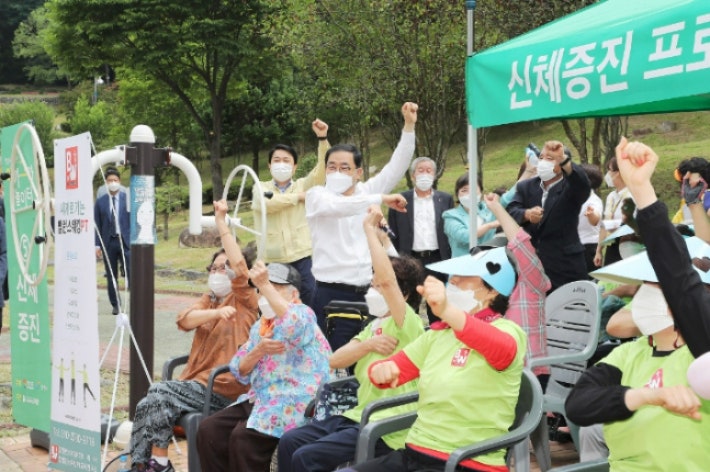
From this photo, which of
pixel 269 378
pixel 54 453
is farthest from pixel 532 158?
pixel 54 453

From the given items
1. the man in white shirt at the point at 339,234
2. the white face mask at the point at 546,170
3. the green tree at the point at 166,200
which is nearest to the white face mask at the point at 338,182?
the man in white shirt at the point at 339,234

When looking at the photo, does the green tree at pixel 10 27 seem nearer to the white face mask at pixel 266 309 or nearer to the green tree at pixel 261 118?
the green tree at pixel 261 118

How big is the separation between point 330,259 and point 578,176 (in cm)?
165

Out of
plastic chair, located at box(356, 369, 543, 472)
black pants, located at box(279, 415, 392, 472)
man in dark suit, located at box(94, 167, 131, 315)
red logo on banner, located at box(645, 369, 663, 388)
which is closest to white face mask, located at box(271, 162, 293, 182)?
black pants, located at box(279, 415, 392, 472)

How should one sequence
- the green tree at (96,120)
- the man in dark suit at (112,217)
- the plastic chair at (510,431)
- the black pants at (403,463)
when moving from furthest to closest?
the green tree at (96,120), the man in dark suit at (112,217), the black pants at (403,463), the plastic chair at (510,431)

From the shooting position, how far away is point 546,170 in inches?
236

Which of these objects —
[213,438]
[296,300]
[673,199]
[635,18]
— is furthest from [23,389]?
[673,199]

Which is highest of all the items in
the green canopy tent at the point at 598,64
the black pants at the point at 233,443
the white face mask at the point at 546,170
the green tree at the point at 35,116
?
the green tree at the point at 35,116

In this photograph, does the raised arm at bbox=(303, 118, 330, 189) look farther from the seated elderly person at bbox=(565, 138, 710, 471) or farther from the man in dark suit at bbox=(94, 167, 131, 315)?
the man in dark suit at bbox=(94, 167, 131, 315)

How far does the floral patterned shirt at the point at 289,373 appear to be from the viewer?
15.8ft

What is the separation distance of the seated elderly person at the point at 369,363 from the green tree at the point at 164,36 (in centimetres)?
2120

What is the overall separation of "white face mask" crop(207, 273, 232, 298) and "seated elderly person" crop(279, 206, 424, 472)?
51.5 inches

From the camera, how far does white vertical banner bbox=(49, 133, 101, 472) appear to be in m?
5.37

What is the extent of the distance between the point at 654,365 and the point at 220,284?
10.3 feet
